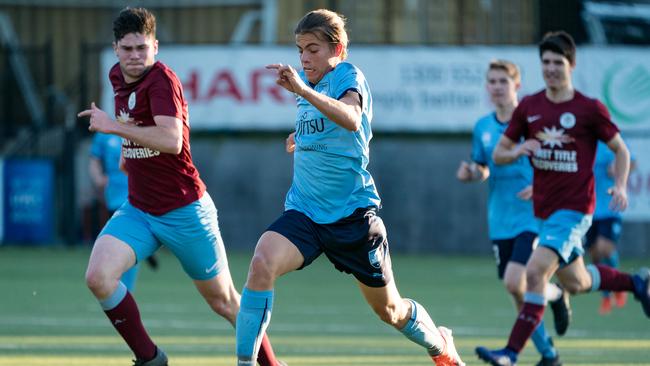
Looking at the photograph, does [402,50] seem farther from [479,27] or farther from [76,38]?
[76,38]

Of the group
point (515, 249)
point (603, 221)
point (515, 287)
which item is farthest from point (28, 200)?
point (515, 287)

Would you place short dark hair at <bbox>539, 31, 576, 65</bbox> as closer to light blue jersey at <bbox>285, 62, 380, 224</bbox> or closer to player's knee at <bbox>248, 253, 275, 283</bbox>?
light blue jersey at <bbox>285, 62, 380, 224</bbox>

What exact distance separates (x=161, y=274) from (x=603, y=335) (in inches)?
312

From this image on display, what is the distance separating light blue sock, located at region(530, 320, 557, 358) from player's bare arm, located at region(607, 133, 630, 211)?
3.14 ft

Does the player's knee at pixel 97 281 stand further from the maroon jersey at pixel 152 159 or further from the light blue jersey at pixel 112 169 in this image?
the light blue jersey at pixel 112 169

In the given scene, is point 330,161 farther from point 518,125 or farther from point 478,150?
point 478,150

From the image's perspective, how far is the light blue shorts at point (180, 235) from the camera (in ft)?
26.0

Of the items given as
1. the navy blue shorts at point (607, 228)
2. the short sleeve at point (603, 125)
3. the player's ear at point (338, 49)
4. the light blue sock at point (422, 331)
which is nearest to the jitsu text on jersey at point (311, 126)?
the player's ear at point (338, 49)

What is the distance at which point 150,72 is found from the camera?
788cm

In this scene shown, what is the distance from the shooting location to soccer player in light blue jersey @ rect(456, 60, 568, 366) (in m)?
10.2

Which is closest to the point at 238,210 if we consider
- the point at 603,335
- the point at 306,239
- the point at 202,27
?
the point at 202,27

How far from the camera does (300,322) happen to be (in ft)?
40.1

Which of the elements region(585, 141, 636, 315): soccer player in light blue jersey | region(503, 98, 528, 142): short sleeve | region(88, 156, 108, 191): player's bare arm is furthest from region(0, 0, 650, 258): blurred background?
region(503, 98, 528, 142): short sleeve

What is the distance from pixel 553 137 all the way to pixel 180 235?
2.73m
